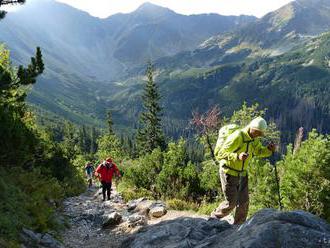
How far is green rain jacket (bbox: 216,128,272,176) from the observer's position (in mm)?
9812

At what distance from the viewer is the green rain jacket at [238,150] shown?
9812mm

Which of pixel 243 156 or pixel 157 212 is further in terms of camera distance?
pixel 157 212

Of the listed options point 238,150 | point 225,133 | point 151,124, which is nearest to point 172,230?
point 238,150

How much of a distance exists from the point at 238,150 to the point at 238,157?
161mm

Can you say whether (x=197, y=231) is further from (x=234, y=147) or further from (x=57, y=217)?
(x=57, y=217)

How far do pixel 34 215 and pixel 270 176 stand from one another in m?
6.86

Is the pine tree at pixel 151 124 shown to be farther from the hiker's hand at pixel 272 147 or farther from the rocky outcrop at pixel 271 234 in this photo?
the rocky outcrop at pixel 271 234

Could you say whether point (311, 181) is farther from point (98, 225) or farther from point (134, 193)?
point (134, 193)

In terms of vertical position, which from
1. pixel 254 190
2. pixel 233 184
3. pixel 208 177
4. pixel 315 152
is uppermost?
pixel 315 152

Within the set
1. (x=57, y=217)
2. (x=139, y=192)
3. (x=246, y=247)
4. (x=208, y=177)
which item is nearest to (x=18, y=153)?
(x=57, y=217)

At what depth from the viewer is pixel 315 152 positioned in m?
10.9

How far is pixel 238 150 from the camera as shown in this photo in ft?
32.3

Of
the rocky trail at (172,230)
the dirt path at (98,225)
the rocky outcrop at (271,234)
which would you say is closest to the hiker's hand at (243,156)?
the rocky trail at (172,230)

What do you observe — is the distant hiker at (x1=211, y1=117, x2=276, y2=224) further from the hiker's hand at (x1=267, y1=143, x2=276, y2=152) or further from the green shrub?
the green shrub
